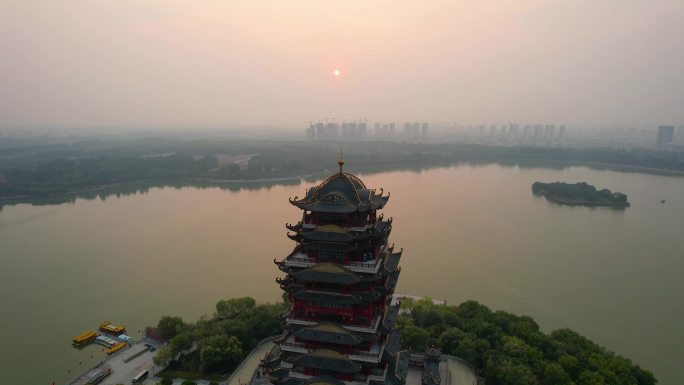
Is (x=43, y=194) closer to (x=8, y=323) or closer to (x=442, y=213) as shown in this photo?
(x=8, y=323)

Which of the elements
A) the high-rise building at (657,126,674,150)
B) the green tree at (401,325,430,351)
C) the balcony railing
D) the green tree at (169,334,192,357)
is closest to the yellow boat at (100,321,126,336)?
the green tree at (169,334,192,357)

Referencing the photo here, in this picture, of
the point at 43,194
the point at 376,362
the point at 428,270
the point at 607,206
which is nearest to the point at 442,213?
the point at 428,270

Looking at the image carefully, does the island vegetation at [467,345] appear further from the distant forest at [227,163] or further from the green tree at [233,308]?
the distant forest at [227,163]

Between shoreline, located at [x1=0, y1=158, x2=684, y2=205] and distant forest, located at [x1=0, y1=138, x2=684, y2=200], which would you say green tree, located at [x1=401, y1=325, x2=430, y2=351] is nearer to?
shoreline, located at [x1=0, y1=158, x2=684, y2=205]

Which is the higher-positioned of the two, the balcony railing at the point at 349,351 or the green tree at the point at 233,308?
the balcony railing at the point at 349,351

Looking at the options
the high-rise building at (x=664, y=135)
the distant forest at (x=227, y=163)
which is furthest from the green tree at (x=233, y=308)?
the high-rise building at (x=664, y=135)

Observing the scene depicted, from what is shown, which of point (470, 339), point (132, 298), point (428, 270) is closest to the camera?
point (470, 339)
